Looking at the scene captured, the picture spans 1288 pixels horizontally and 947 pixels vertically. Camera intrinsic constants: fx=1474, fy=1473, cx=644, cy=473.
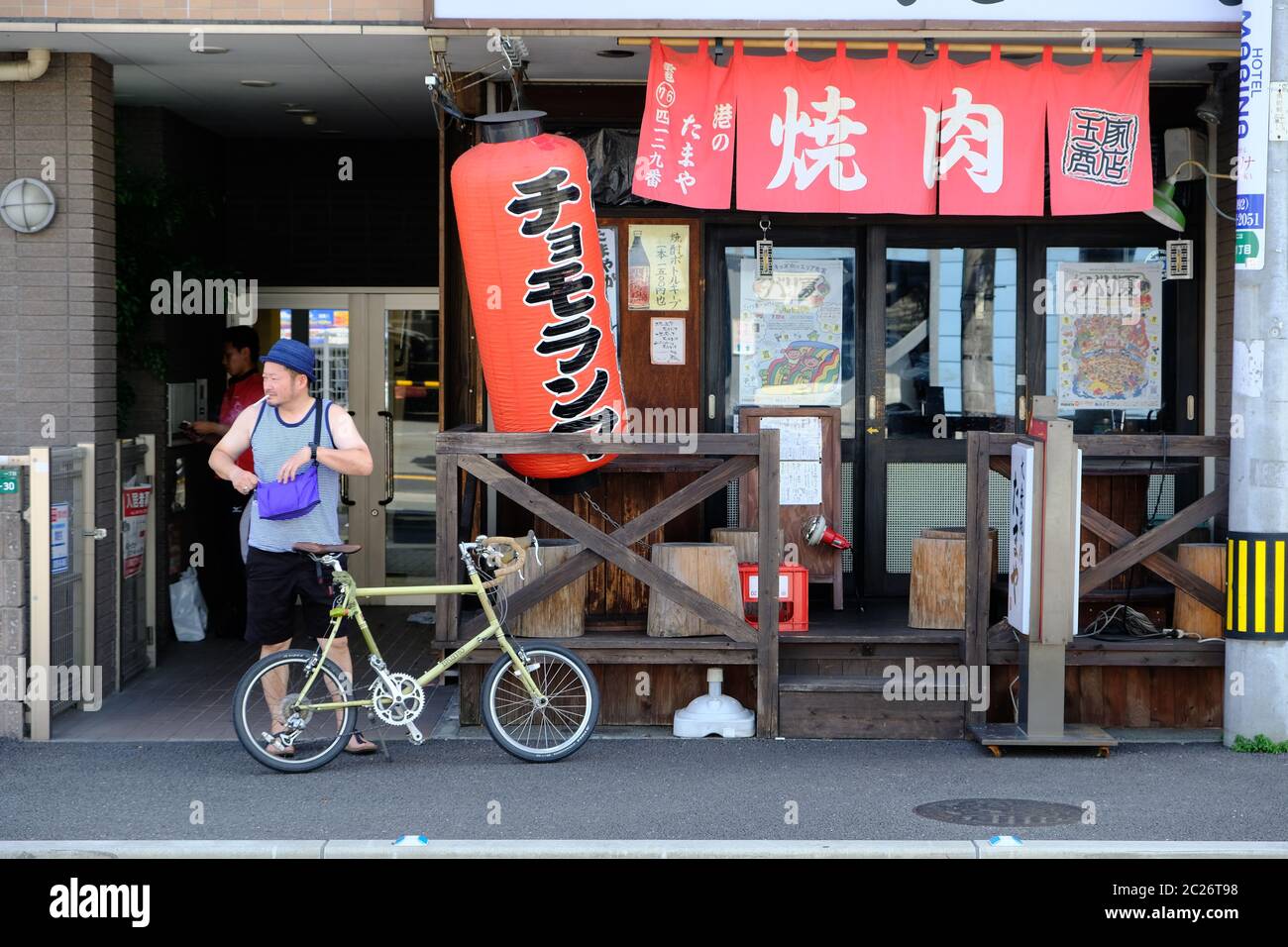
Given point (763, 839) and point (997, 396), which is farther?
point (997, 396)

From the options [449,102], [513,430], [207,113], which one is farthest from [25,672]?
[207,113]

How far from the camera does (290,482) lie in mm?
7715

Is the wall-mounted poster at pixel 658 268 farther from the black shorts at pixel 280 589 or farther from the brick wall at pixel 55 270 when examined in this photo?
the brick wall at pixel 55 270

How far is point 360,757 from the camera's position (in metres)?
7.96

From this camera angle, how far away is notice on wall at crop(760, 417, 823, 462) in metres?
9.90

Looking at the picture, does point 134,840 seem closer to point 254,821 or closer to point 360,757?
point 254,821

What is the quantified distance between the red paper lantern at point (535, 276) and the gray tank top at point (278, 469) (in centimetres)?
108

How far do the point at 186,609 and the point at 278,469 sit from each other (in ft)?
13.2

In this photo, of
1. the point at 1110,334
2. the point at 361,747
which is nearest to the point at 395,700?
the point at 361,747

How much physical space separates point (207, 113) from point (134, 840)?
6.72m

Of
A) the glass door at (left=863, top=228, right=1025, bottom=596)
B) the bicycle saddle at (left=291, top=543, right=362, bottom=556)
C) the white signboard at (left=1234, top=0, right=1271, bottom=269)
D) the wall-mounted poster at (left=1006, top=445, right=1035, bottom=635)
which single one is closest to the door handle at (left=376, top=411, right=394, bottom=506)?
the glass door at (left=863, top=228, right=1025, bottom=596)

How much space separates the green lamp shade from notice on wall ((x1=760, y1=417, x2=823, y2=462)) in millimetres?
2600

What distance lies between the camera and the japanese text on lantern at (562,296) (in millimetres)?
8031

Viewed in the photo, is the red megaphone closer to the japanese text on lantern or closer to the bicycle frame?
the japanese text on lantern
